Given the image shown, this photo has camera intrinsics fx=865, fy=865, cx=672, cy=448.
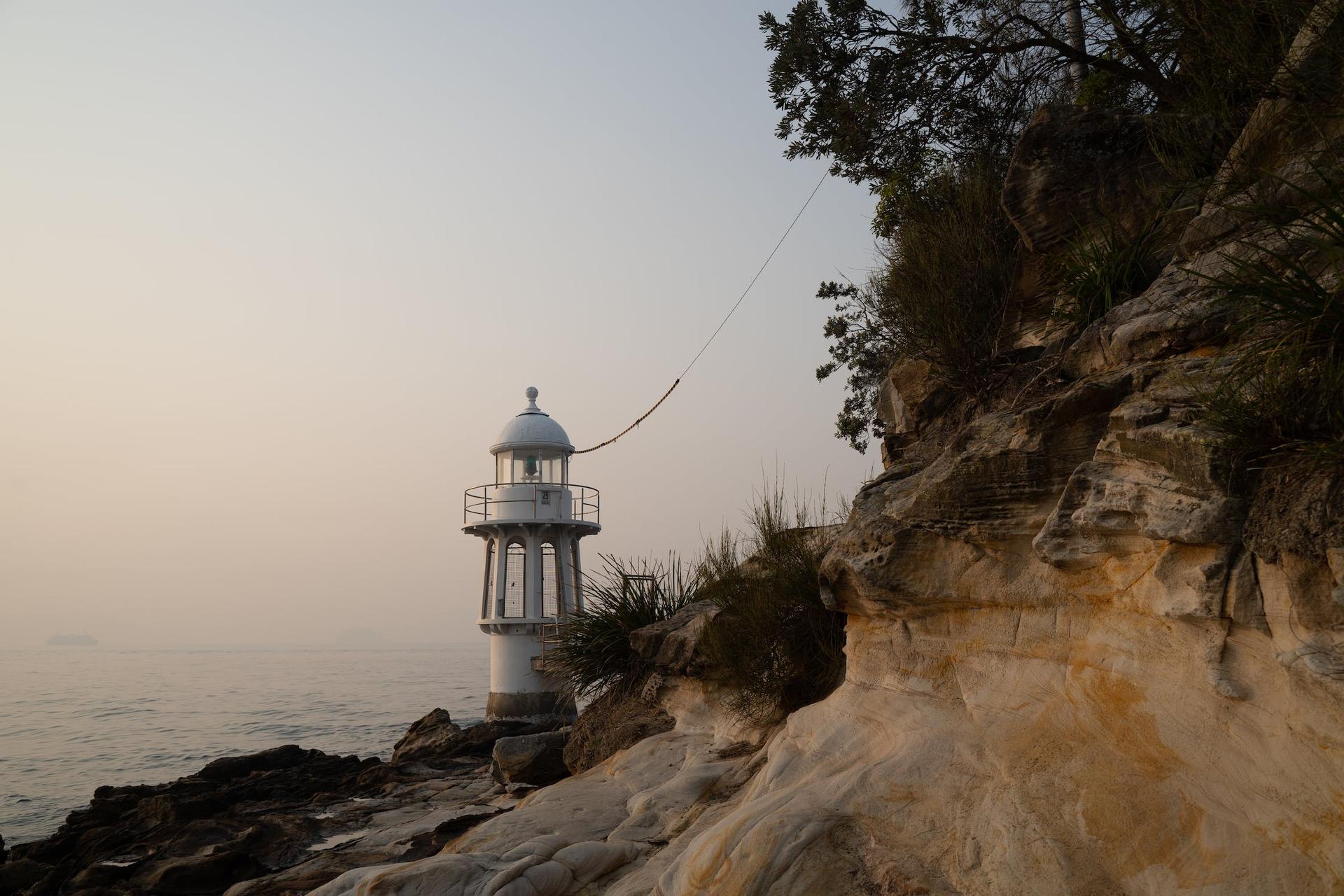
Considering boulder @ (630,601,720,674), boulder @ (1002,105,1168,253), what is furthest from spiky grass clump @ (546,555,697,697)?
boulder @ (1002,105,1168,253)

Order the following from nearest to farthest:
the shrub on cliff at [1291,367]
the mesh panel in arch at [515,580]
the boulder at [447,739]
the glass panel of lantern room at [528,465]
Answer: the shrub on cliff at [1291,367] → the boulder at [447,739] → the mesh panel in arch at [515,580] → the glass panel of lantern room at [528,465]

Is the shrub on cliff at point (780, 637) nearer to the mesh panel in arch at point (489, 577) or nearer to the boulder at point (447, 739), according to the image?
the boulder at point (447, 739)

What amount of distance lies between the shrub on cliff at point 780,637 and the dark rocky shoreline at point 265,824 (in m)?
3.11

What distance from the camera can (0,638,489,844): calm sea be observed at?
22.5 metres

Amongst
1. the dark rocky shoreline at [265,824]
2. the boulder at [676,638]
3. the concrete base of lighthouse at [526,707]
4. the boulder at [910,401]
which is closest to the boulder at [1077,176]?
the boulder at [910,401]

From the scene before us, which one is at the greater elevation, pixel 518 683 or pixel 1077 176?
pixel 1077 176

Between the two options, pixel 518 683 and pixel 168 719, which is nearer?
pixel 518 683

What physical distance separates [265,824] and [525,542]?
44.3 ft

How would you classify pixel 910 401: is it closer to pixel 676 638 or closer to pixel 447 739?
pixel 676 638

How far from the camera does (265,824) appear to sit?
1166cm

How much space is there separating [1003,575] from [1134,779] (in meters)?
1.45

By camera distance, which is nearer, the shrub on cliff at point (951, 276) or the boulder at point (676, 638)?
the shrub on cliff at point (951, 276)

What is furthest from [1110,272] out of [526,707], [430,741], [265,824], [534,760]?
[526,707]

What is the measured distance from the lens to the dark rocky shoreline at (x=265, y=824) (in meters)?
9.48
